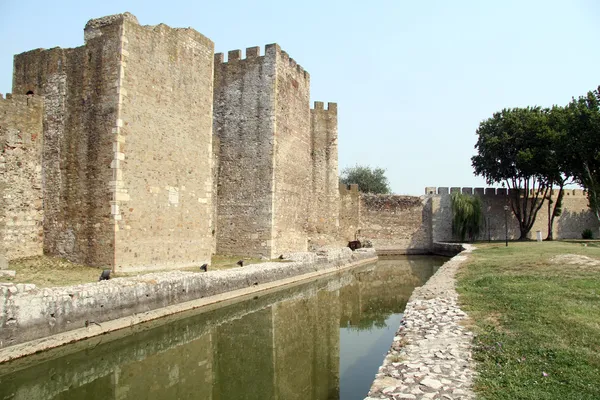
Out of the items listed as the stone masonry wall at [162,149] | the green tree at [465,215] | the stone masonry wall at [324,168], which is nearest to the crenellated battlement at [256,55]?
the stone masonry wall at [162,149]

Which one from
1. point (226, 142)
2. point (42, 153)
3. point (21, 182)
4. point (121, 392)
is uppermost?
point (226, 142)

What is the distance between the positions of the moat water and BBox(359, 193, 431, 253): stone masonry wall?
67.0 feet

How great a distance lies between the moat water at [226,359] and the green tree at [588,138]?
69.8 ft

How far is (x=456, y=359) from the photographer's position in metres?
5.32

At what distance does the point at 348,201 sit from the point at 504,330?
24.2 meters

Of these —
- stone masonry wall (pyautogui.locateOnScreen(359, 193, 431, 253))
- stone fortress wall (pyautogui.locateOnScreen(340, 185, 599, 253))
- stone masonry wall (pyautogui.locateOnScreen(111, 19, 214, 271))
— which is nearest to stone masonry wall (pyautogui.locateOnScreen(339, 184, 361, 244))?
stone fortress wall (pyautogui.locateOnScreen(340, 185, 599, 253))

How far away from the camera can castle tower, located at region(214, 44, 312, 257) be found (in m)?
18.3

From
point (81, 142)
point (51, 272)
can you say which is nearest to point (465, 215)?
point (81, 142)

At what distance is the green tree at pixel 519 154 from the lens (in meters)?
31.4

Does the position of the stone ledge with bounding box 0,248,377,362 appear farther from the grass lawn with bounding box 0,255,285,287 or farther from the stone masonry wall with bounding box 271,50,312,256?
the stone masonry wall with bounding box 271,50,312,256

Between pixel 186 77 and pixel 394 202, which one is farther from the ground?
pixel 186 77

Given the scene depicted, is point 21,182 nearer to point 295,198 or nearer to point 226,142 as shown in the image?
point 226,142

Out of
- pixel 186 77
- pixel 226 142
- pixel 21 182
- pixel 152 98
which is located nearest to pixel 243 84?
pixel 226 142

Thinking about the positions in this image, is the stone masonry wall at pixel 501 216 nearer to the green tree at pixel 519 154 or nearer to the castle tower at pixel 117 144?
the green tree at pixel 519 154
